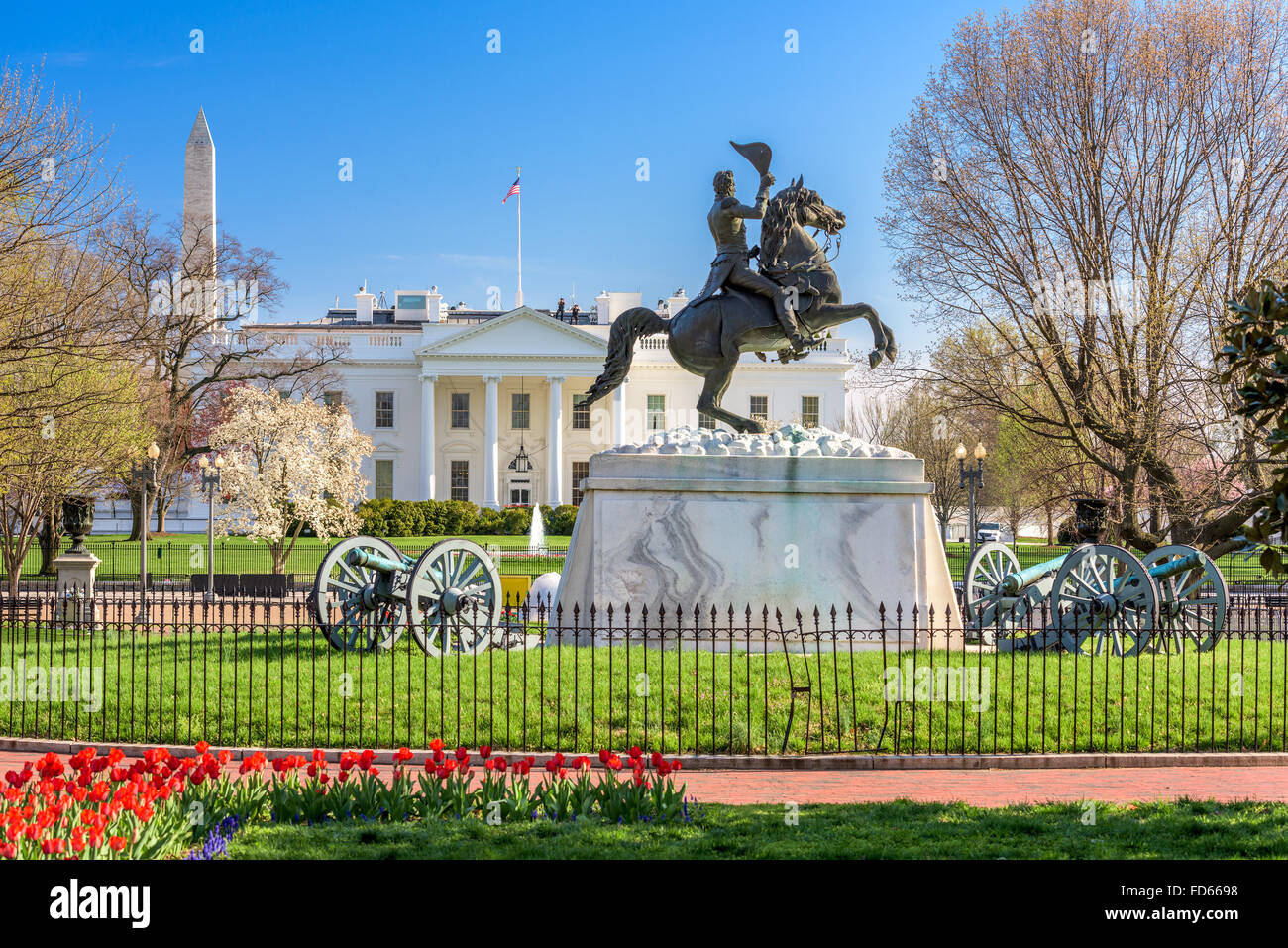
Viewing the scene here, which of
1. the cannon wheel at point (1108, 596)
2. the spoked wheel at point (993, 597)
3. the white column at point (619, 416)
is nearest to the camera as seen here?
the cannon wheel at point (1108, 596)

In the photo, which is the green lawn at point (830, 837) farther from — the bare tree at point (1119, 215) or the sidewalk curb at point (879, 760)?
the bare tree at point (1119, 215)

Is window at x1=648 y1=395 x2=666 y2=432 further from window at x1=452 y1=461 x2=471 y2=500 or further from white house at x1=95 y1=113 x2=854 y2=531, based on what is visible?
window at x1=452 y1=461 x2=471 y2=500

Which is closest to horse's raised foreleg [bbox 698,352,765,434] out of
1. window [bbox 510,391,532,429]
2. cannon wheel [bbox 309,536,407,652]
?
cannon wheel [bbox 309,536,407,652]

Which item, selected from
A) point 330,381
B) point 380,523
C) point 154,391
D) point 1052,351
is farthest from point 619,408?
point 1052,351

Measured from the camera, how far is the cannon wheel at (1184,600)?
40.8 ft

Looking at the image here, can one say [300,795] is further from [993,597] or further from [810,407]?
[810,407]

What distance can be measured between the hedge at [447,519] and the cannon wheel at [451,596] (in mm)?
32537

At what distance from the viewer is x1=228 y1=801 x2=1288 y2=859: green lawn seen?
6074 millimetres

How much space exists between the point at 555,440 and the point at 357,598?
52.9m

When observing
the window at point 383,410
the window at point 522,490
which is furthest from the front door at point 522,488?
the window at point 383,410

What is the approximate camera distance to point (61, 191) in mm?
14438

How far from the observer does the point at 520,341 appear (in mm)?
64750

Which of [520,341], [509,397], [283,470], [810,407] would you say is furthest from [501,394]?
[283,470]
